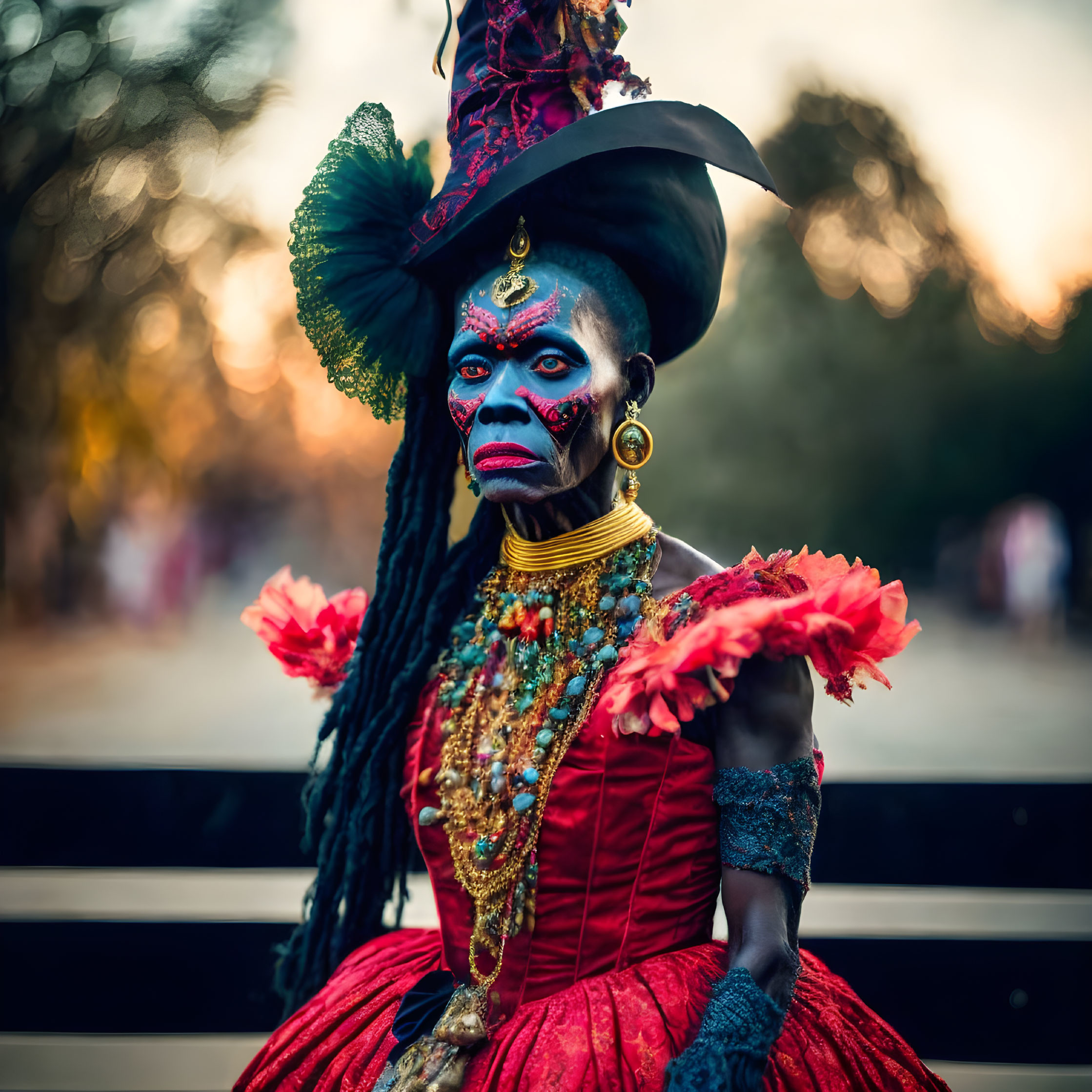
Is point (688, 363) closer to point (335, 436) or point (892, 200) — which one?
point (892, 200)

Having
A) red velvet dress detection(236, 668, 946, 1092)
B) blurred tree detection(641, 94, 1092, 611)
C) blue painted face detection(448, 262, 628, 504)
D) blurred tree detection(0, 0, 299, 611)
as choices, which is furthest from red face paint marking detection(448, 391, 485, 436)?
blurred tree detection(0, 0, 299, 611)

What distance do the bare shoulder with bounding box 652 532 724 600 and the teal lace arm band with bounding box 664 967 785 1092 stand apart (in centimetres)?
57

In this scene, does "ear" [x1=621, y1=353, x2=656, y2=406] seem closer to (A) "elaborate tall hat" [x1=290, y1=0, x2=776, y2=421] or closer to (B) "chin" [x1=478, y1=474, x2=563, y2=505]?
(A) "elaborate tall hat" [x1=290, y1=0, x2=776, y2=421]

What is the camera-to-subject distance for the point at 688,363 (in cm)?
526

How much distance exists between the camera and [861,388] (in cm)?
538

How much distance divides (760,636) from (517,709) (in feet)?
1.54

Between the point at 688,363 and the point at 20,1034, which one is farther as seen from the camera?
the point at 688,363

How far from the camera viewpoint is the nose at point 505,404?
132cm

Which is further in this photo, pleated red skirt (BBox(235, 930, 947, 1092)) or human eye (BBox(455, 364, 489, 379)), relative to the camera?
human eye (BBox(455, 364, 489, 379))

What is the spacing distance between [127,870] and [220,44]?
4.35 metres

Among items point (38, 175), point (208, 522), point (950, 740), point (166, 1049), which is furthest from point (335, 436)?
point (950, 740)

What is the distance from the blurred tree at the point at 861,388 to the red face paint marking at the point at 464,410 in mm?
3746

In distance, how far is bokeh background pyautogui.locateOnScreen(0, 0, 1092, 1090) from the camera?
4613 millimetres

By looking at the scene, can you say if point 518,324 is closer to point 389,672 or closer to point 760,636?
point 760,636
